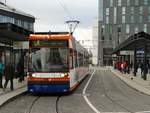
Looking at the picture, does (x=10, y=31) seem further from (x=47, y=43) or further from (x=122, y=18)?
(x=122, y=18)

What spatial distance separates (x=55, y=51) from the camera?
23.7 m

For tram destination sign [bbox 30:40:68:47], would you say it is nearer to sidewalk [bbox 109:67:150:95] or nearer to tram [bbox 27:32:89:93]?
tram [bbox 27:32:89:93]

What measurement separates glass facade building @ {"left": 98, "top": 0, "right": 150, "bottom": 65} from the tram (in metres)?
122

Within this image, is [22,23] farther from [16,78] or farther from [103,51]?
[103,51]

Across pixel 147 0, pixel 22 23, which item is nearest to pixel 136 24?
pixel 147 0

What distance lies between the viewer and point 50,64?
2338cm

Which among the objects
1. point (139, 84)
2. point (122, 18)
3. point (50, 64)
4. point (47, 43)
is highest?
point (122, 18)

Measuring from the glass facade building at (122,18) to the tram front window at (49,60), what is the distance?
122688mm

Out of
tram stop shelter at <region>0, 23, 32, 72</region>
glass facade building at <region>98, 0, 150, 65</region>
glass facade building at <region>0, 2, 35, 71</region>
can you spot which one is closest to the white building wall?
glass facade building at <region>98, 0, 150, 65</region>

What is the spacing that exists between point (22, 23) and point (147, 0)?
66743mm

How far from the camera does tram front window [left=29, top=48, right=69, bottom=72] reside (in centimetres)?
2333

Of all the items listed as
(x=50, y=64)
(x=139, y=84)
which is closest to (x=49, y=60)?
(x=50, y=64)

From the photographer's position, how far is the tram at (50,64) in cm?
2317

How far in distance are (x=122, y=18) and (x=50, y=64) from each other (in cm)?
12554
